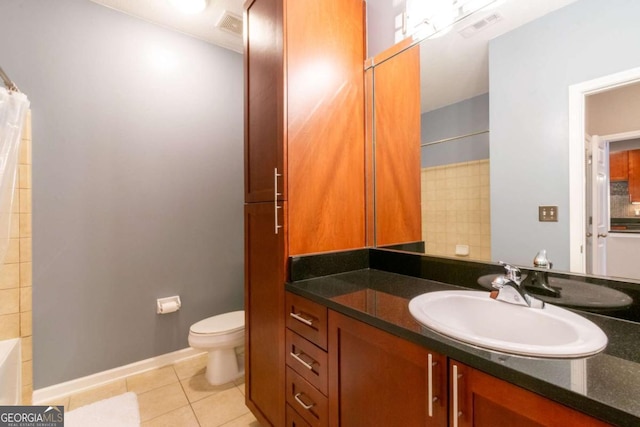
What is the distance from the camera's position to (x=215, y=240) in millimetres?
2459

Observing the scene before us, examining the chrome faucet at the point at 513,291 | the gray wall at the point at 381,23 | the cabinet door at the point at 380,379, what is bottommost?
the cabinet door at the point at 380,379

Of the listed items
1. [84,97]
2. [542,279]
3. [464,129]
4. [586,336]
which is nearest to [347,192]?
[464,129]

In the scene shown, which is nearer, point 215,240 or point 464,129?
point 464,129

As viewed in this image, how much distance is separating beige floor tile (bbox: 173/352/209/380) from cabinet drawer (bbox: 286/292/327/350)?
139cm

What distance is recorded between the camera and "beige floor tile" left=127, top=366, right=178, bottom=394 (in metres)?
1.95

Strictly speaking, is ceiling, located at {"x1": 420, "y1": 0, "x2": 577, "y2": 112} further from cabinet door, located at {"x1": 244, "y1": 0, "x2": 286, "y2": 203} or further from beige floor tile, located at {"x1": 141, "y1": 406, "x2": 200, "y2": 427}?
beige floor tile, located at {"x1": 141, "y1": 406, "x2": 200, "y2": 427}

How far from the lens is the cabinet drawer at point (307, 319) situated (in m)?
1.08

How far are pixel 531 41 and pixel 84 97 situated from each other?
8.38 feet

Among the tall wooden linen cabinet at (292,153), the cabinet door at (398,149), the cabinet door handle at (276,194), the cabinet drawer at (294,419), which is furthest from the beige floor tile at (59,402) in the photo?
the cabinet door at (398,149)

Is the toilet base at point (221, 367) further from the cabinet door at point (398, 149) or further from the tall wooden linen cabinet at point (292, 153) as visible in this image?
the cabinet door at point (398, 149)

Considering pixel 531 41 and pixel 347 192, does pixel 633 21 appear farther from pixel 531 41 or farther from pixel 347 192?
pixel 347 192

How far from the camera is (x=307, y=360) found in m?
1.16

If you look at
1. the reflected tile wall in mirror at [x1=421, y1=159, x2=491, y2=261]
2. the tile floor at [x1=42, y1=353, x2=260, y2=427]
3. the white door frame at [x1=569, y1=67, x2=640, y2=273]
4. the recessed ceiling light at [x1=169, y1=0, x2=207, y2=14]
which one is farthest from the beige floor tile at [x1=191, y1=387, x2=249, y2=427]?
the recessed ceiling light at [x1=169, y1=0, x2=207, y2=14]

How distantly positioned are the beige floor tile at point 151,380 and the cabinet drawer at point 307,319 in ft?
4.64
